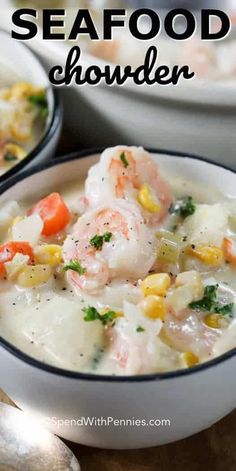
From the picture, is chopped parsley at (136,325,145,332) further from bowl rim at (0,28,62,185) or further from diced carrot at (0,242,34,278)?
bowl rim at (0,28,62,185)

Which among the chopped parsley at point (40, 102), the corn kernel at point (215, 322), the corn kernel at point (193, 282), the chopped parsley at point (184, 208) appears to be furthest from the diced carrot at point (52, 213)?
the chopped parsley at point (40, 102)

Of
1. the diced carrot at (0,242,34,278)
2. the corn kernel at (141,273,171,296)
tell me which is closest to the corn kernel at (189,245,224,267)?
the corn kernel at (141,273,171,296)

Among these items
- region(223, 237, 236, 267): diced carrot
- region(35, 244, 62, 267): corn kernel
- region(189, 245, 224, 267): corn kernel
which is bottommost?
region(223, 237, 236, 267): diced carrot

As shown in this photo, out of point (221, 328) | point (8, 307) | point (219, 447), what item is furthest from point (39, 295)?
point (219, 447)

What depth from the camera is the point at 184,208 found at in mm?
2299

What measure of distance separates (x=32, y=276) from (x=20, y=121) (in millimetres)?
911

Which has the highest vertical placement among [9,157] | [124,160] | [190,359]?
[124,160]

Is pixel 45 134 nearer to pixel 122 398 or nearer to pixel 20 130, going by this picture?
pixel 20 130

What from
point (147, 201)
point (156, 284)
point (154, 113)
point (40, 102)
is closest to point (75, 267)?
point (156, 284)

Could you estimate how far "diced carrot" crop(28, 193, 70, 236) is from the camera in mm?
2217

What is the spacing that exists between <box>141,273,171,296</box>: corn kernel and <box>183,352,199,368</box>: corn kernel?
0.16m

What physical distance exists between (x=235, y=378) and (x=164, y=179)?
71 centimetres

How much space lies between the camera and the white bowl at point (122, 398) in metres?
1.73

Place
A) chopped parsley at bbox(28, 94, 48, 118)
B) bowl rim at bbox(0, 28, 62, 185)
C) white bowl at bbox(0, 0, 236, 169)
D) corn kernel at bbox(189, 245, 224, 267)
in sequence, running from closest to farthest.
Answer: corn kernel at bbox(189, 245, 224, 267) → bowl rim at bbox(0, 28, 62, 185) → white bowl at bbox(0, 0, 236, 169) → chopped parsley at bbox(28, 94, 48, 118)
